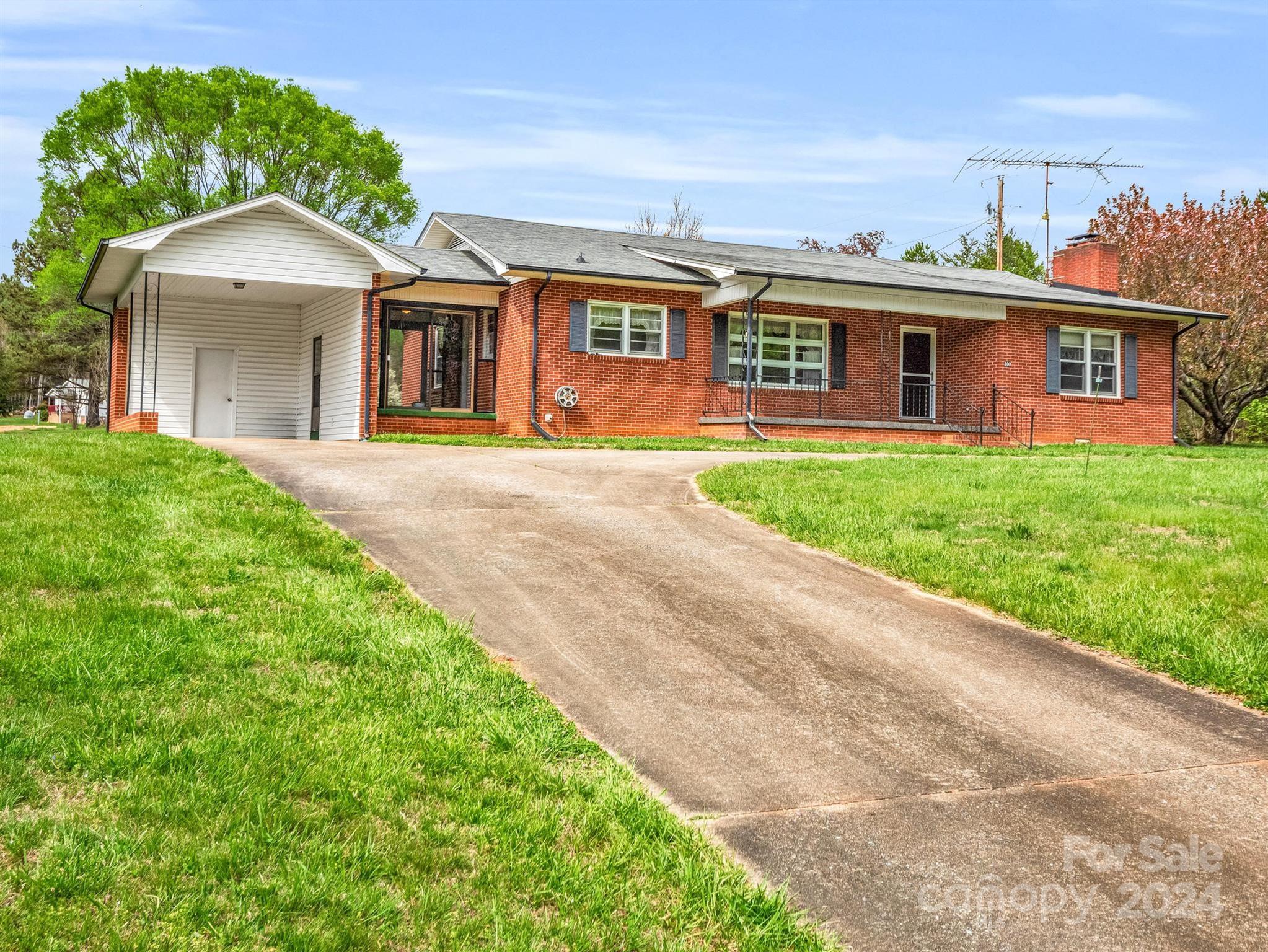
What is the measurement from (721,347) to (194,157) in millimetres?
23004

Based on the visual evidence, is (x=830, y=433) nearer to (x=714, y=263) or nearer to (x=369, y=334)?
(x=714, y=263)

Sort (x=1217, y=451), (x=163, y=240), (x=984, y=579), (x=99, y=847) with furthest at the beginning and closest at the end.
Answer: (x=1217, y=451), (x=163, y=240), (x=984, y=579), (x=99, y=847)

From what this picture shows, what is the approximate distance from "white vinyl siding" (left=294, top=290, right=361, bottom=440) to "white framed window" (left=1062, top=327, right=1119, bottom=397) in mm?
15268

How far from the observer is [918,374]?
1001 inches

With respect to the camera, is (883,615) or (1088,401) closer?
(883,615)

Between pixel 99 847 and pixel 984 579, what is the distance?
571cm

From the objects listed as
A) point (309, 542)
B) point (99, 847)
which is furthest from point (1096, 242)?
point (99, 847)

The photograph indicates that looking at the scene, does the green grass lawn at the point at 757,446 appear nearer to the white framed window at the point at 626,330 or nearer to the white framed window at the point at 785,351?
the white framed window at the point at 626,330

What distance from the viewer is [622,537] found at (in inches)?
334

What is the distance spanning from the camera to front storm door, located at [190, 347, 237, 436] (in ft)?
73.3

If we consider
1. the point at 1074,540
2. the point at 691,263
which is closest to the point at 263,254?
the point at 691,263

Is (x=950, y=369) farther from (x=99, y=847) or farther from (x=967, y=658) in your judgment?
(x=99, y=847)

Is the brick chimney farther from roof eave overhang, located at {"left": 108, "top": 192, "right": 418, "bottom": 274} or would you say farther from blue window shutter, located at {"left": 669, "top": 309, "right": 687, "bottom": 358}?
roof eave overhang, located at {"left": 108, "top": 192, "right": 418, "bottom": 274}

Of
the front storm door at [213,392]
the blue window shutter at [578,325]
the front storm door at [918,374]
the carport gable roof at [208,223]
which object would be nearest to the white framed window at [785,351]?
the front storm door at [918,374]
